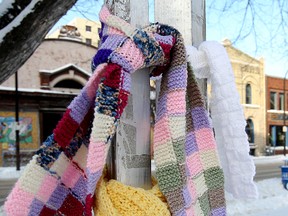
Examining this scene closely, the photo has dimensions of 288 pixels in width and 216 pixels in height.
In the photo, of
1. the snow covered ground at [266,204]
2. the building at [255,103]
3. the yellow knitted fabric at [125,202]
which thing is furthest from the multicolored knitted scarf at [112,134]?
the building at [255,103]

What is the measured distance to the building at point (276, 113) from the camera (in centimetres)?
2877

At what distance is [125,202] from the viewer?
996 millimetres

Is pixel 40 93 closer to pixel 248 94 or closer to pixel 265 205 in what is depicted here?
pixel 265 205

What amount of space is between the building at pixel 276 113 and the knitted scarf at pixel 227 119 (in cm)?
2857

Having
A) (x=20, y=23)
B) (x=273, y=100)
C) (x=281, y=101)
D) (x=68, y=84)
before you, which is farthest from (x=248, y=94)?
Result: (x=20, y=23)

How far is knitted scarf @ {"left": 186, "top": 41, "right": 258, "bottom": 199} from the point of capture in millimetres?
1221

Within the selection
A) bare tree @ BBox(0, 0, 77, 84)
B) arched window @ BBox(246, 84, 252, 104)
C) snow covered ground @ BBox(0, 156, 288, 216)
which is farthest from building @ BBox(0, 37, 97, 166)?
bare tree @ BBox(0, 0, 77, 84)

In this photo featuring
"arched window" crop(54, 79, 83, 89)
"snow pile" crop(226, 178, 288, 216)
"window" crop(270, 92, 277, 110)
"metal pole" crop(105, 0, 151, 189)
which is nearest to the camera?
"metal pole" crop(105, 0, 151, 189)

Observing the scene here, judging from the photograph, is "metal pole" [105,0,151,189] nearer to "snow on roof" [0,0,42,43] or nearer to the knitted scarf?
the knitted scarf

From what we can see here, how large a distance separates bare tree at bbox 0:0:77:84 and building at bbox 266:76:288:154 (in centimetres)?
2704

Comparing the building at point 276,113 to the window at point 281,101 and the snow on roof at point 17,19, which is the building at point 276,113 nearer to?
the window at point 281,101

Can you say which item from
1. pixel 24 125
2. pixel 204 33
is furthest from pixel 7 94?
pixel 204 33

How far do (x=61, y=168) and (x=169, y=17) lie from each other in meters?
0.65

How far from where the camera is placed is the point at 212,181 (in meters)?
1.18
